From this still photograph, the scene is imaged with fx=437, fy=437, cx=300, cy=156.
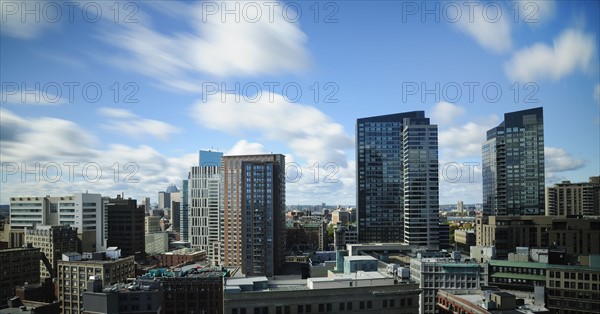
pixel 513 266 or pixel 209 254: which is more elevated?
pixel 513 266

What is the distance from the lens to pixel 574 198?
174875 millimetres

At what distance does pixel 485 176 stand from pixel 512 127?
28008 millimetres

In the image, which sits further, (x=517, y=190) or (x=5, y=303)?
(x=517, y=190)

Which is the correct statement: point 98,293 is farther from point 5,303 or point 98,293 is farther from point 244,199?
point 244,199

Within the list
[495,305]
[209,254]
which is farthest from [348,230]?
[495,305]

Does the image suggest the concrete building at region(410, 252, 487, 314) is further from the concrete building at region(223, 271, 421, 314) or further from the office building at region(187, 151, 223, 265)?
the office building at region(187, 151, 223, 265)

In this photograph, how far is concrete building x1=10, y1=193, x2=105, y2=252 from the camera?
404 ft

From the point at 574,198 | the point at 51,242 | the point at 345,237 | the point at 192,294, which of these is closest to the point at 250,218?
the point at 345,237

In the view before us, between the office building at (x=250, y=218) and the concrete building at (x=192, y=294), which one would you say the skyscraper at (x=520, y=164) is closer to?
the office building at (x=250, y=218)

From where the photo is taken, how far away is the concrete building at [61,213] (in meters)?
123

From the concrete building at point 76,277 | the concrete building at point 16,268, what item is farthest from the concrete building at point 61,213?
the concrete building at point 76,277

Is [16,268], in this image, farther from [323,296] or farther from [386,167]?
[386,167]

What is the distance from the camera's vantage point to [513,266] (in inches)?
3241

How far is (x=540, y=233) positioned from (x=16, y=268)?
133856 millimetres
